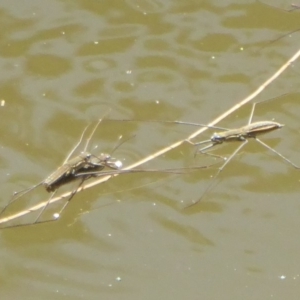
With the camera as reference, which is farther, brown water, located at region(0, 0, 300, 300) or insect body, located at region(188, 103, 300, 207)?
insect body, located at region(188, 103, 300, 207)

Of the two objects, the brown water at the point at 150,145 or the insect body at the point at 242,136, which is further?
the insect body at the point at 242,136

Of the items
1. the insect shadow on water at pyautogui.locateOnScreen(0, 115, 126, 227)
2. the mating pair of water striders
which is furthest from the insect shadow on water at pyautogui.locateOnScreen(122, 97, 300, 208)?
the insect shadow on water at pyautogui.locateOnScreen(0, 115, 126, 227)

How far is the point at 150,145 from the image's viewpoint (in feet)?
9.70

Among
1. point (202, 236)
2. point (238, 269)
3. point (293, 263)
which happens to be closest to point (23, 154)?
point (202, 236)

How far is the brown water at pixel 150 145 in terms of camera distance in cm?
A: 273

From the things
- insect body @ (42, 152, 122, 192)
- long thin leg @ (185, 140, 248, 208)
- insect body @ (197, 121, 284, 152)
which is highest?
insect body @ (197, 121, 284, 152)

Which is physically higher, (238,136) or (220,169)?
(238,136)

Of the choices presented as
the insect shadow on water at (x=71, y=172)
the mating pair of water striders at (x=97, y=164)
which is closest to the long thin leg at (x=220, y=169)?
the mating pair of water striders at (x=97, y=164)

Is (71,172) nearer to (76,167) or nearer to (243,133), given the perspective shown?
(76,167)

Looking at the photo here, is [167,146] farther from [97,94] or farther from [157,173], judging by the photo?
[97,94]

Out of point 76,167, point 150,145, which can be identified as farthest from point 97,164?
point 150,145

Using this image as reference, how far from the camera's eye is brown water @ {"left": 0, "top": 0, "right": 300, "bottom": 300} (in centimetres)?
273

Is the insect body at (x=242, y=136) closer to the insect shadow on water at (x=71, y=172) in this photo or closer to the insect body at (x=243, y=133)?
the insect body at (x=243, y=133)

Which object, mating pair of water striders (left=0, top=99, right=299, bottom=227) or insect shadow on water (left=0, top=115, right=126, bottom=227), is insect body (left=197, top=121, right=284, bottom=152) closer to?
mating pair of water striders (left=0, top=99, right=299, bottom=227)
